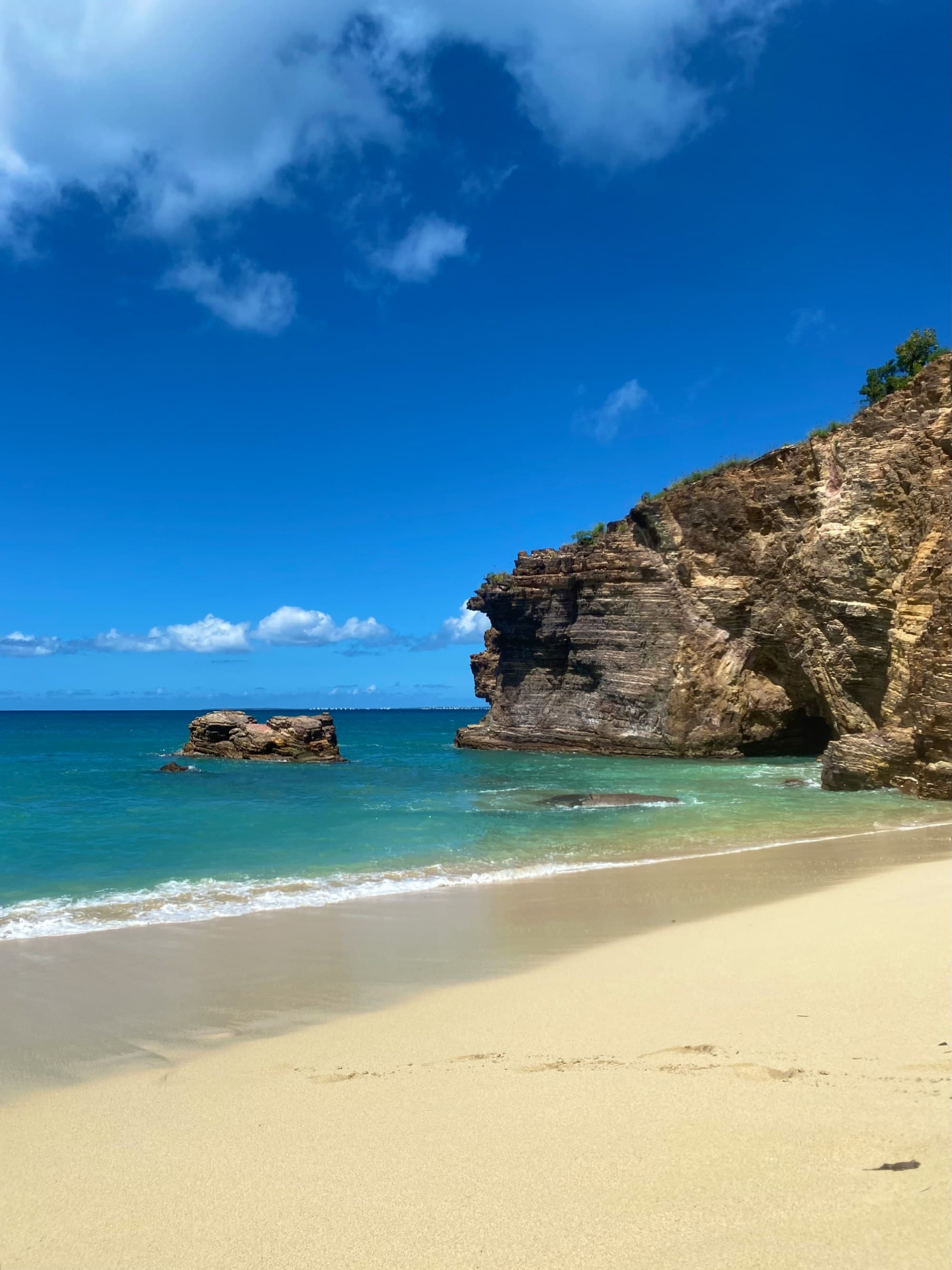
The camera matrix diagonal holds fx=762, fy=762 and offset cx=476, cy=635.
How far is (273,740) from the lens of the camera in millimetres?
41031

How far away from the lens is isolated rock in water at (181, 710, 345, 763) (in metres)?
40.4

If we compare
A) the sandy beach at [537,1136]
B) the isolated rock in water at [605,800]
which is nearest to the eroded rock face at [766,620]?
the isolated rock in water at [605,800]

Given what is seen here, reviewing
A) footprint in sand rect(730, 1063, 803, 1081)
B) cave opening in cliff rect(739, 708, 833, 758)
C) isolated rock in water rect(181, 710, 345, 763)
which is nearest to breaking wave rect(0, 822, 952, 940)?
footprint in sand rect(730, 1063, 803, 1081)

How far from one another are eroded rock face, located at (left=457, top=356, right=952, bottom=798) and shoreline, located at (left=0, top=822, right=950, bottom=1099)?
1271cm

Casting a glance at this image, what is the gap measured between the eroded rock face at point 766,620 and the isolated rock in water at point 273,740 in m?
12.0

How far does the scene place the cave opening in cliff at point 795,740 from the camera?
38812 mm

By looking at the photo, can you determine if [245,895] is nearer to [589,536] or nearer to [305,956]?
[305,956]

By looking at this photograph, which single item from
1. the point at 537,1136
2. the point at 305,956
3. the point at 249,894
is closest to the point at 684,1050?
the point at 537,1136

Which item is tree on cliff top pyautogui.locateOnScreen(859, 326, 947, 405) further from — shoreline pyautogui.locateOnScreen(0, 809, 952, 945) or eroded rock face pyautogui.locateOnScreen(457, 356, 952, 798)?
shoreline pyautogui.locateOnScreen(0, 809, 952, 945)

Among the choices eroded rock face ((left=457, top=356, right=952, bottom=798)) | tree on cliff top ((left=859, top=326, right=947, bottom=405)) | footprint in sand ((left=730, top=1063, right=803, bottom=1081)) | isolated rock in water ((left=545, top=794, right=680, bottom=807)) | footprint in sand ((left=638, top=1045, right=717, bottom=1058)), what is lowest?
isolated rock in water ((left=545, top=794, right=680, bottom=807))

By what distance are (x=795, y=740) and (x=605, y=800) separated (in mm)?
23616

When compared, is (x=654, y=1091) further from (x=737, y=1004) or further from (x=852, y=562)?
(x=852, y=562)

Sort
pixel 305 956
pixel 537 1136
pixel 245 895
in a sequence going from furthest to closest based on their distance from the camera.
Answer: pixel 245 895, pixel 305 956, pixel 537 1136

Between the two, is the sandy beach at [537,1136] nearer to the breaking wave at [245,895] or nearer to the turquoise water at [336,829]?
the breaking wave at [245,895]
